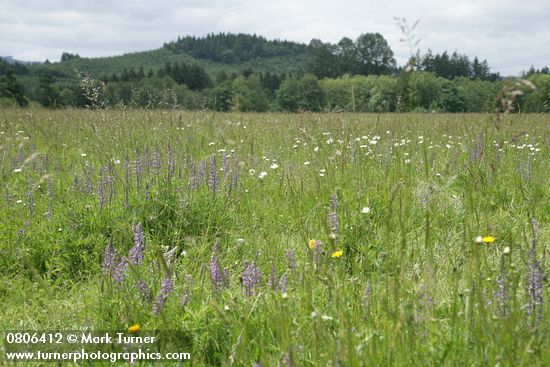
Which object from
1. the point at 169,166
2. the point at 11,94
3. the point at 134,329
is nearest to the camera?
the point at 134,329

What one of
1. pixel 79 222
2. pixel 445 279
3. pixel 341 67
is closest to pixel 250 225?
pixel 79 222

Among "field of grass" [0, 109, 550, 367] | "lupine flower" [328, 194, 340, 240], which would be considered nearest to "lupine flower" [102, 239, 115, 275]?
"field of grass" [0, 109, 550, 367]

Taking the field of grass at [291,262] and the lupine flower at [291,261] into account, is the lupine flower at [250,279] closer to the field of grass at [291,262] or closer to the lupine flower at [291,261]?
the field of grass at [291,262]

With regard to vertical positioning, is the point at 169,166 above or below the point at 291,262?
above

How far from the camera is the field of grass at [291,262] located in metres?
1.53

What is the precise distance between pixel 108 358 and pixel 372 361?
995mm

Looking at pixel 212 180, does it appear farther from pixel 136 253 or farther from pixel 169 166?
pixel 136 253

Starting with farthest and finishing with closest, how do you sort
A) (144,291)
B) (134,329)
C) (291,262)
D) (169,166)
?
(169,166) → (291,262) → (144,291) → (134,329)

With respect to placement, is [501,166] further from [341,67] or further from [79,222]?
[341,67]

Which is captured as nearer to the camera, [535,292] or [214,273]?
[535,292]

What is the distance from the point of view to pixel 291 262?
2.24m

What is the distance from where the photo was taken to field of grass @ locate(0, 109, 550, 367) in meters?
1.53

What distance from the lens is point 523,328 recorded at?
1.48 metres

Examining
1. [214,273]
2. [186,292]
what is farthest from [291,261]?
[186,292]
